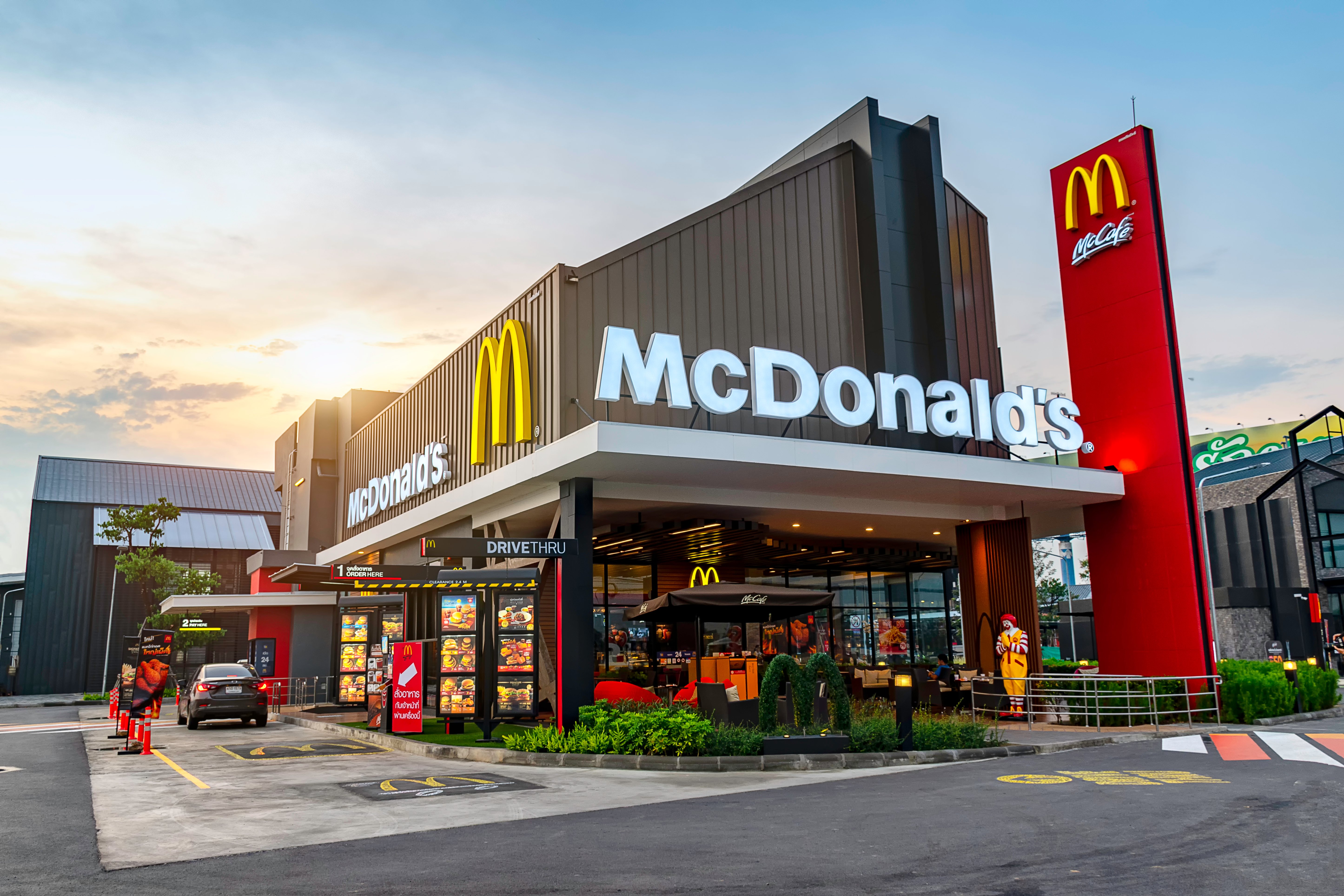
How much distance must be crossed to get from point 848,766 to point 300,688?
24194 millimetres

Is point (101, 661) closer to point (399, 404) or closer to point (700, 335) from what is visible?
point (399, 404)

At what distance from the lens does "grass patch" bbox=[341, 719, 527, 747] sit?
637 inches

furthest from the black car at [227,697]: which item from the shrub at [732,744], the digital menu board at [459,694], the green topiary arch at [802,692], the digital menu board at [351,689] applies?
the green topiary arch at [802,692]

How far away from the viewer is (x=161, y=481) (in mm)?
61844

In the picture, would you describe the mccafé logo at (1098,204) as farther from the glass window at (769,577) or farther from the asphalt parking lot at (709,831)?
the glass window at (769,577)

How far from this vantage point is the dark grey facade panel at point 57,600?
2041 inches

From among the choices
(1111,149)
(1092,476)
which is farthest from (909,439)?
(1111,149)

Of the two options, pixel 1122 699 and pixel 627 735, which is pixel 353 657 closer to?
pixel 627 735

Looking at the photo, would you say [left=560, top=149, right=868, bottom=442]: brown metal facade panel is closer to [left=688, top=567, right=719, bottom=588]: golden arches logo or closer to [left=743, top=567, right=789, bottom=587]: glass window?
[left=688, top=567, right=719, bottom=588]: golden arches logo

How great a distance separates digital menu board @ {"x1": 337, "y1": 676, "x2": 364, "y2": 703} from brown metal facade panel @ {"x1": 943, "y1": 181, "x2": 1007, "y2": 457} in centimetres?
1658

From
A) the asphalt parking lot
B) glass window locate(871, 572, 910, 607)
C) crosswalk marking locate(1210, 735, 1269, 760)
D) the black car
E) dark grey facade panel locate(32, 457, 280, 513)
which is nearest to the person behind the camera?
the asphalt parking lot

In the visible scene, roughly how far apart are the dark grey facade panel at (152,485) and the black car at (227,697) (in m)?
38.1

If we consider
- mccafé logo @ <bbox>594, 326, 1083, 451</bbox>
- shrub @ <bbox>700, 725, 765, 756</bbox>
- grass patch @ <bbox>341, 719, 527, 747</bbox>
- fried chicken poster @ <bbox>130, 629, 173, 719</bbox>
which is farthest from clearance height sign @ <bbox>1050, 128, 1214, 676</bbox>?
fried chicken poster @ <bbox>130, 629, 173, 719</bbox>

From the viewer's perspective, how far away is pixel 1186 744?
15.0 m
